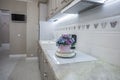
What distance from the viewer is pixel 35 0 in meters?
4.01

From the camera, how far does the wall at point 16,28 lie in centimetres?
417

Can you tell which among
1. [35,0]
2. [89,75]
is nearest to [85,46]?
[89,75]

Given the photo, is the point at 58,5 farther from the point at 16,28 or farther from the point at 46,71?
the point at 16,28

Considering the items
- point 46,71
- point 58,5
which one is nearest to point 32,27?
point 58,5

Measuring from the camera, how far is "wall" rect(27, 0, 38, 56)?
157 inches

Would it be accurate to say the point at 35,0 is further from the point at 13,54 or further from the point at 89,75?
the point at 89,75

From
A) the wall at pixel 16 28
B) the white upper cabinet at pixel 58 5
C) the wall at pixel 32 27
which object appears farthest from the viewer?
the wall at pixel 16 28

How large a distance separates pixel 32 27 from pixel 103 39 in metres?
3.40

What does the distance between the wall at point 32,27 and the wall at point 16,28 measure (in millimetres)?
489

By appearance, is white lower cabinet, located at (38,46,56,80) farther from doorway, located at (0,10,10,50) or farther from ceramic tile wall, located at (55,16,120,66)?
doorway, located at (0,10,10,50)

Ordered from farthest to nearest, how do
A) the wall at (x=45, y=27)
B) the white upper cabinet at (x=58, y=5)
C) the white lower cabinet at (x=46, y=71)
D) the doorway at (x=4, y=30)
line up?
the doorway at (x=4, y=30) → the wall at (x=45, y=27) → the white upper cabinet at (x=58, y=5) → the white lower cabinet at (x=46, y=71)

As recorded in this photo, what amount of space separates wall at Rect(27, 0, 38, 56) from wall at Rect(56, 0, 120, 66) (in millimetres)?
2892

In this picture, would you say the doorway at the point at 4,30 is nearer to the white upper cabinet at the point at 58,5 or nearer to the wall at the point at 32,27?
the wall at the point at 32,27

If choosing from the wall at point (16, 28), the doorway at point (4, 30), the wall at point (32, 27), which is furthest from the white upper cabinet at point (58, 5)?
the doorway at point (4, 30)
